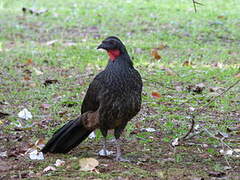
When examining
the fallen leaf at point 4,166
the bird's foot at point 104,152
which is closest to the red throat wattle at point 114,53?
the bird's foot at point 104,152

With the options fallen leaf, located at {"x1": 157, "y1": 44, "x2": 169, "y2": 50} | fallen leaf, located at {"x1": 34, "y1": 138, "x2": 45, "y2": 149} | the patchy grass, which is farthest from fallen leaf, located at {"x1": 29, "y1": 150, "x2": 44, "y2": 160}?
fallen leaf, located at {"x1": 157, "y1": 44, "x2": 169, "y2": 50}

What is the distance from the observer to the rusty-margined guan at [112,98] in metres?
5.13

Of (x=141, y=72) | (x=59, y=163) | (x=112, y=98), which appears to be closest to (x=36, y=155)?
(x=59, y=163)

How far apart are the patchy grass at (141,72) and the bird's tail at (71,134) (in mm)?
129

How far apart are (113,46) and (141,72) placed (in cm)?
436

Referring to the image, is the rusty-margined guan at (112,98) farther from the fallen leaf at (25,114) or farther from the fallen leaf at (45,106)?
the fallen leaf at (45,106)

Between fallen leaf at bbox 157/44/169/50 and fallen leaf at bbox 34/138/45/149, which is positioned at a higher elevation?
fallen leaf at bbox 157/44/169/50

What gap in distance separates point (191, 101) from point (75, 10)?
9698 millimetres

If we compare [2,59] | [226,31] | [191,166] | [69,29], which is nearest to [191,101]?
[191,166]

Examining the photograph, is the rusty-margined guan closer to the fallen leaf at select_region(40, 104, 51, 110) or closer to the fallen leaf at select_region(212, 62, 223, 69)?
the fallen leaf at select_region(40, 104, 51, 110)

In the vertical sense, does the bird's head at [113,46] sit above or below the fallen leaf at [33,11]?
above

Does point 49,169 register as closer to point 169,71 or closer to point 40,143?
point 40,143

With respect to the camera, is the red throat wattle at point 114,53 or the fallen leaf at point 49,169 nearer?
the fallen leaf at point 49,169

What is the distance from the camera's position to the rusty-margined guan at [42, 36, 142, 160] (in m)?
5.13
